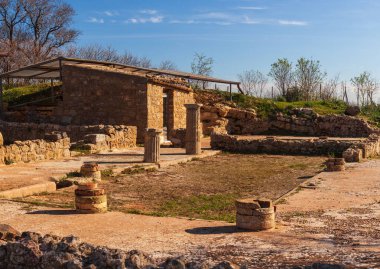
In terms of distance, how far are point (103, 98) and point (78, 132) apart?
2621 mm

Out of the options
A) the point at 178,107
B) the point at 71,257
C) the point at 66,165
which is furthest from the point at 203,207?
the point at 178,107

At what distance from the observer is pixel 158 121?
78.9 ft

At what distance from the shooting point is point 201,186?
13.1m

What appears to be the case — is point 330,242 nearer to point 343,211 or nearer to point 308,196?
point 343,211

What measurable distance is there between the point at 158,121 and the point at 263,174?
9609mm

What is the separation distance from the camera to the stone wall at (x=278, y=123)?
28.6 m

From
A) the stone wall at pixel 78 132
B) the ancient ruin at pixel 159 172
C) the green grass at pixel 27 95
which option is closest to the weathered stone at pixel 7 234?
the ancient ruin at pixel 159 172

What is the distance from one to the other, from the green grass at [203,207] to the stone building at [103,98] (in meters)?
11.8

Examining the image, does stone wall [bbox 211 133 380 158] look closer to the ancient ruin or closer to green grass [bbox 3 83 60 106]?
the ancient ruin

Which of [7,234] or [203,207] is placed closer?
[7,234]

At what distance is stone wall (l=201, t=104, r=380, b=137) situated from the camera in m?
28.6

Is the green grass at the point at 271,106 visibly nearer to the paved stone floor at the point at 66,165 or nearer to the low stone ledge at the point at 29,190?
the paved stone floor at the point at 66,165

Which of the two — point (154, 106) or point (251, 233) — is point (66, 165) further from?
point (251, 233)

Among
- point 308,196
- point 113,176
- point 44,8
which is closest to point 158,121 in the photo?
point 113,176
